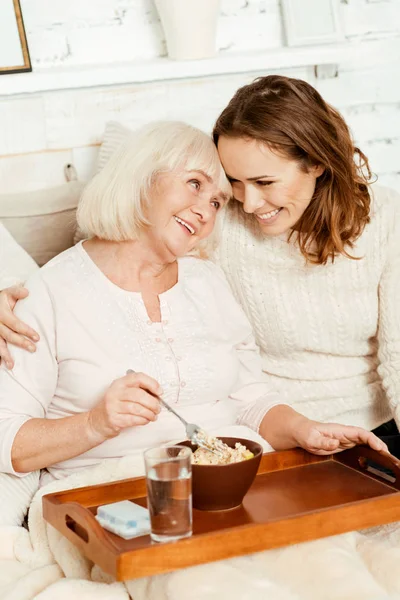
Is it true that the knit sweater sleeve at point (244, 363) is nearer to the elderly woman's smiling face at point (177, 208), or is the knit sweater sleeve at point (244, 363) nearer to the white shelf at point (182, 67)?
the elderly woman's smiling face at point (177, 208)

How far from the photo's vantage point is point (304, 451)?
1786mm

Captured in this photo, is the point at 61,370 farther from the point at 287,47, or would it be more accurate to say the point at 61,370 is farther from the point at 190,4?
the point at 287,47

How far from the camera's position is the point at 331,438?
1746mm

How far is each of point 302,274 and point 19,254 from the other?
27.5 inches

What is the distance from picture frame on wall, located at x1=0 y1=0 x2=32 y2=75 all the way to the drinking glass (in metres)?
1.49

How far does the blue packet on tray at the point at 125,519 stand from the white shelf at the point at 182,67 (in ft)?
4.57

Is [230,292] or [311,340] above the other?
[230,292]

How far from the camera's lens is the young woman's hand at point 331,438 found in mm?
1721

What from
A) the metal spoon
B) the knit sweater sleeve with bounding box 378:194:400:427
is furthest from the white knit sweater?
the metal spoon

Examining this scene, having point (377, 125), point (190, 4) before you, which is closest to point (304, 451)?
point (190, 4)

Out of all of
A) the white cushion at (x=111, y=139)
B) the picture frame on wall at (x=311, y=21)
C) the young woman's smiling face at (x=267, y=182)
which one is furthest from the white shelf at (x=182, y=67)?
the young woman's smiling face at (x=267, y=182)

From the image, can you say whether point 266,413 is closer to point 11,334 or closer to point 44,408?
point 44,408

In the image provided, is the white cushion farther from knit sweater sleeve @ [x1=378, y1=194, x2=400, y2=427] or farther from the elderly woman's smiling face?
knit sweater sleeve @ [x1=378, y1=194, x2=400, y2=427]

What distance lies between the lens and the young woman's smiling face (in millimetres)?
1925
